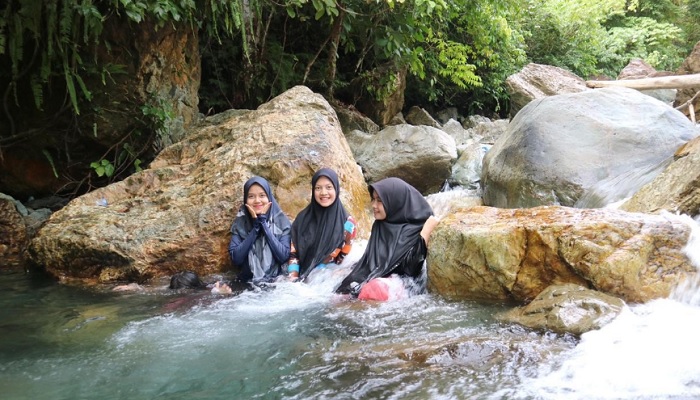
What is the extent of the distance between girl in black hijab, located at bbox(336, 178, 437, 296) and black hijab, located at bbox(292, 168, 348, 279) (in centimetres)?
54

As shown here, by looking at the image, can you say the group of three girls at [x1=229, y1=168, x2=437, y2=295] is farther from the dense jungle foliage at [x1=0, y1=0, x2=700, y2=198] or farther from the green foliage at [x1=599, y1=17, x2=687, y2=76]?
the green foliage at [x1=599, y1=17, x2=687, y2=76]

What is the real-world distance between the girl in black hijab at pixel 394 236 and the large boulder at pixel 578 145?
2018mm

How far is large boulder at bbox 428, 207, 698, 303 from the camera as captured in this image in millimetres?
3793

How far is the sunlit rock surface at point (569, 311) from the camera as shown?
3381 millimetres

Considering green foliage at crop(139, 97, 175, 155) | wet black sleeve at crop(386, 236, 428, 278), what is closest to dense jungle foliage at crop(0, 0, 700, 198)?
green foliage at crop(139, 97, 175, 155)

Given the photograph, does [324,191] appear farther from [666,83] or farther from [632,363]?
[666,83]

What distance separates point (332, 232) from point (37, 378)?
9.79ft

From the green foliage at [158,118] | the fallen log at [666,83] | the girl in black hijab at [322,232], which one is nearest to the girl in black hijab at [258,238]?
the girl in black hijab at [322,232]

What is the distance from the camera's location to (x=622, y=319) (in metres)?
3.38

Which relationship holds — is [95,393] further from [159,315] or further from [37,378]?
[159,315]

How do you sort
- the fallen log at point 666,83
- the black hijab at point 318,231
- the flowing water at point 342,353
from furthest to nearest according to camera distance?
the fallen log at point 666,83, the black hijab at point 318,231, the flowing water at point 342,353

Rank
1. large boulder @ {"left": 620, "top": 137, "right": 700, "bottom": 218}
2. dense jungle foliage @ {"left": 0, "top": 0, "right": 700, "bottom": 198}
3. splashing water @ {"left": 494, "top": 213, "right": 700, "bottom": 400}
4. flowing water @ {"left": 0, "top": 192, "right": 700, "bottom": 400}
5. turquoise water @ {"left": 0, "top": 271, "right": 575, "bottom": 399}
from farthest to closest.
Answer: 1. dense jungle foliage @ {"left": 0, "top": 0, "right": 700, "bottom": 198}
2. large boulder @ {"left": 620, "top": 137, "right": 700, "bottom": 218}
3. turquoise water @ {"left": 0, "top": 271, "right": 575, "bottom": 399}
4. flowing water @ {"left": 0, "top": 192, "right": 700, "bottom": 400}
5. splashing water @ {"left": 494, "top": 213, "right": 700, "bottom": 400}

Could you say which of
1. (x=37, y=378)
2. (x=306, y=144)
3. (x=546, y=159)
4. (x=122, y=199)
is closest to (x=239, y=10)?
(x=306, y=144)

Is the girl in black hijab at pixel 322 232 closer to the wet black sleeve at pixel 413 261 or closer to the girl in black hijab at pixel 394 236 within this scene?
the girl in black hijab at pixel 394 236
